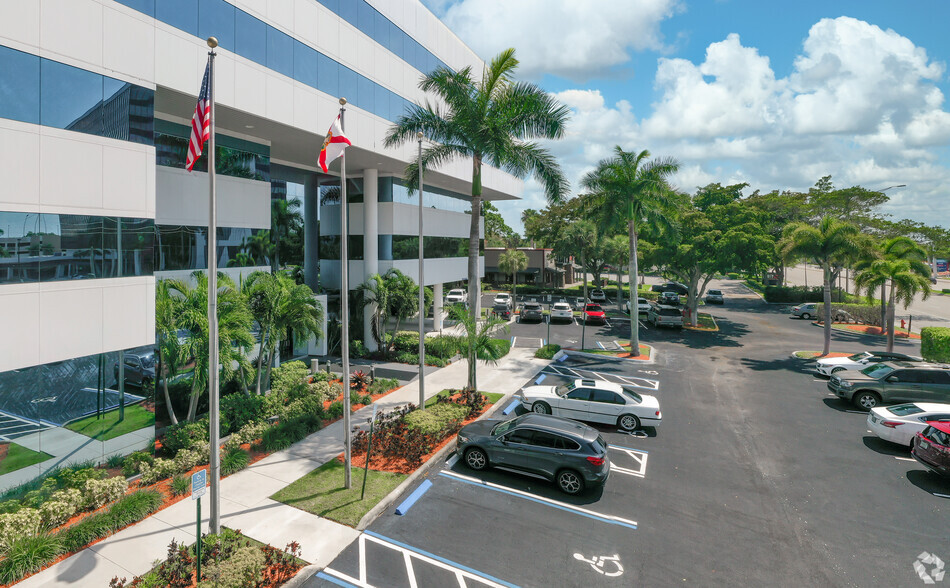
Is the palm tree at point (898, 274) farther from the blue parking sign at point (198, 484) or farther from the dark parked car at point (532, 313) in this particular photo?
A: the blue parking sign at point (198, 484)

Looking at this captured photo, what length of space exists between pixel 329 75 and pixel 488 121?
684 cm

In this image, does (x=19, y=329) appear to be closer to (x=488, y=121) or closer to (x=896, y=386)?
(x=488, y=121)

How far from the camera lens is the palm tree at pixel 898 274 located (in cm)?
2584

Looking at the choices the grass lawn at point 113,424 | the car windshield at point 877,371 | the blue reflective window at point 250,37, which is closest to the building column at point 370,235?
the blue reflective window at point 250,37

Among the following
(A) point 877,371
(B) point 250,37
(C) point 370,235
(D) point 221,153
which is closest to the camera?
(B) point 250,37

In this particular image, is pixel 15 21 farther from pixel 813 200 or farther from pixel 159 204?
pixel 813 200

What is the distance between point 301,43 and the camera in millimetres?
18062

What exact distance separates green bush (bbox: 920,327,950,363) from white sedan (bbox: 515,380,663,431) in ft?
65.7

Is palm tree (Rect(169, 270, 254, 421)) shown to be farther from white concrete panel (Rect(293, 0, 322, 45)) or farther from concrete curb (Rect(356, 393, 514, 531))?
white concrete panel (Rect(293, 0, 322, 45))

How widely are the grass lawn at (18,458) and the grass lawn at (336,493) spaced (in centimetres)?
503

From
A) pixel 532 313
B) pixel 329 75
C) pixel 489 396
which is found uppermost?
pixel 329 75

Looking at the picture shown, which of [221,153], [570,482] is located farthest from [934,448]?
[221,153]

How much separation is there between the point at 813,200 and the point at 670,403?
5904 centimetres

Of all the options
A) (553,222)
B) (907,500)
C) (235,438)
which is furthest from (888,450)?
(553,222)
